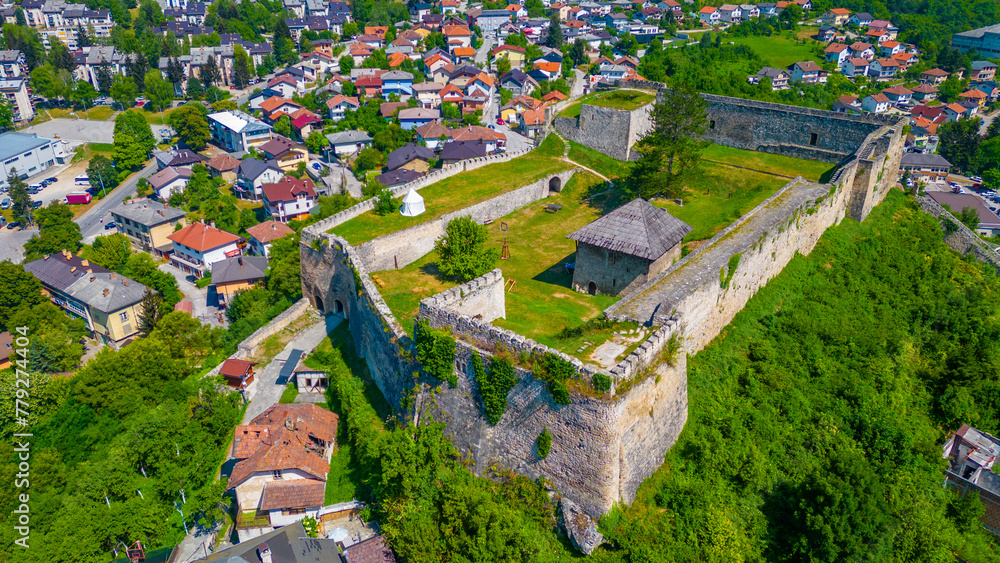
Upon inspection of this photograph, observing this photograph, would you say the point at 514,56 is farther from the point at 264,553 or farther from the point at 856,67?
the point at 264,553

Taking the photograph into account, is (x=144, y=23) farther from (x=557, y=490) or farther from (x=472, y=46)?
(x=557, y=490)

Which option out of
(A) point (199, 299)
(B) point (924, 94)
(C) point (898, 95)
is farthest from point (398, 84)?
(B) point (924, 94)

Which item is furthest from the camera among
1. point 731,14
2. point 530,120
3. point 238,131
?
point 731,14

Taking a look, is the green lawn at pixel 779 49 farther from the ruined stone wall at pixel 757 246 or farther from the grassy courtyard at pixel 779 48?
the ruined stone wall at pixel 757 246

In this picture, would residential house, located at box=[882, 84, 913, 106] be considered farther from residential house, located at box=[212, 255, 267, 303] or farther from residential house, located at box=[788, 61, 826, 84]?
residential house, located at box=[212, 255, 267, 303]

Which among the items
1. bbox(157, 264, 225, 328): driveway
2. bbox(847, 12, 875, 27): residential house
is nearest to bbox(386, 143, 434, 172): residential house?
bbox(157, 264, 225, 328): driveway

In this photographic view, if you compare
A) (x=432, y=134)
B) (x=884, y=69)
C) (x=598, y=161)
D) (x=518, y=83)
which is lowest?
(x=432, y=134)
